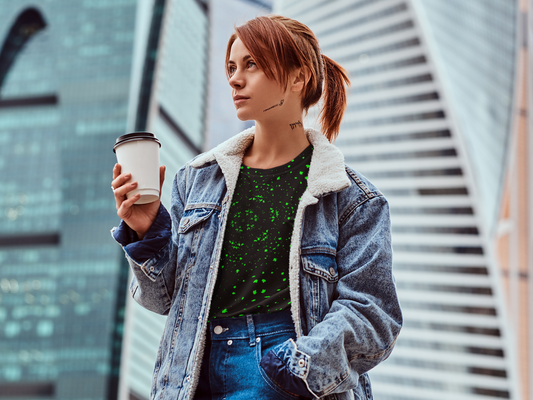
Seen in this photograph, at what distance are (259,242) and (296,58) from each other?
2.29 feet

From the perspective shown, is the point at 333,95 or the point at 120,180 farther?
the point at 333,95

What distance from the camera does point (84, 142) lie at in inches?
2970

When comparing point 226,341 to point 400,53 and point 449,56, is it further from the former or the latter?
point 400,53

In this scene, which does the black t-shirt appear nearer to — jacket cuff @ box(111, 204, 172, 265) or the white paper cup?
jacket cuff @ box(111, 204, 172, 265)

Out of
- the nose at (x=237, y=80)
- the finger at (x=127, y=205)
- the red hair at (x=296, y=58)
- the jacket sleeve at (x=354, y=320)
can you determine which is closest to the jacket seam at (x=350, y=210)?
the jacket sleeve at (x=354, y=320)

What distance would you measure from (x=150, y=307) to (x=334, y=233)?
2.44 feet

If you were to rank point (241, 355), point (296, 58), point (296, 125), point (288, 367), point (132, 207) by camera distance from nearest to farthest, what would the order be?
point (288, 367)
point (241, 355)
point (132, 207)
point (296, 58)
point (296, 125)

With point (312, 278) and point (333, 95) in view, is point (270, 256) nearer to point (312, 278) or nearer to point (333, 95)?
point (312, 278)

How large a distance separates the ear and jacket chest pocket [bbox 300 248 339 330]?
0.64 m

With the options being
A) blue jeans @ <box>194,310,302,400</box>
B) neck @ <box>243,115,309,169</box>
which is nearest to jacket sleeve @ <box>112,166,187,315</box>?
blue jeans @ <box>194,310,302,400</box>

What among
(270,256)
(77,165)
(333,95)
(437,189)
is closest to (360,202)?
(270,256)

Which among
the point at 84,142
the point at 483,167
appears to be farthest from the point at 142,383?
the point at 483,167

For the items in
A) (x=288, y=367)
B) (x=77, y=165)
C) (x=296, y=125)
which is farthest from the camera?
(x=77, y=165)

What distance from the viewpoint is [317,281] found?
1948 mm
